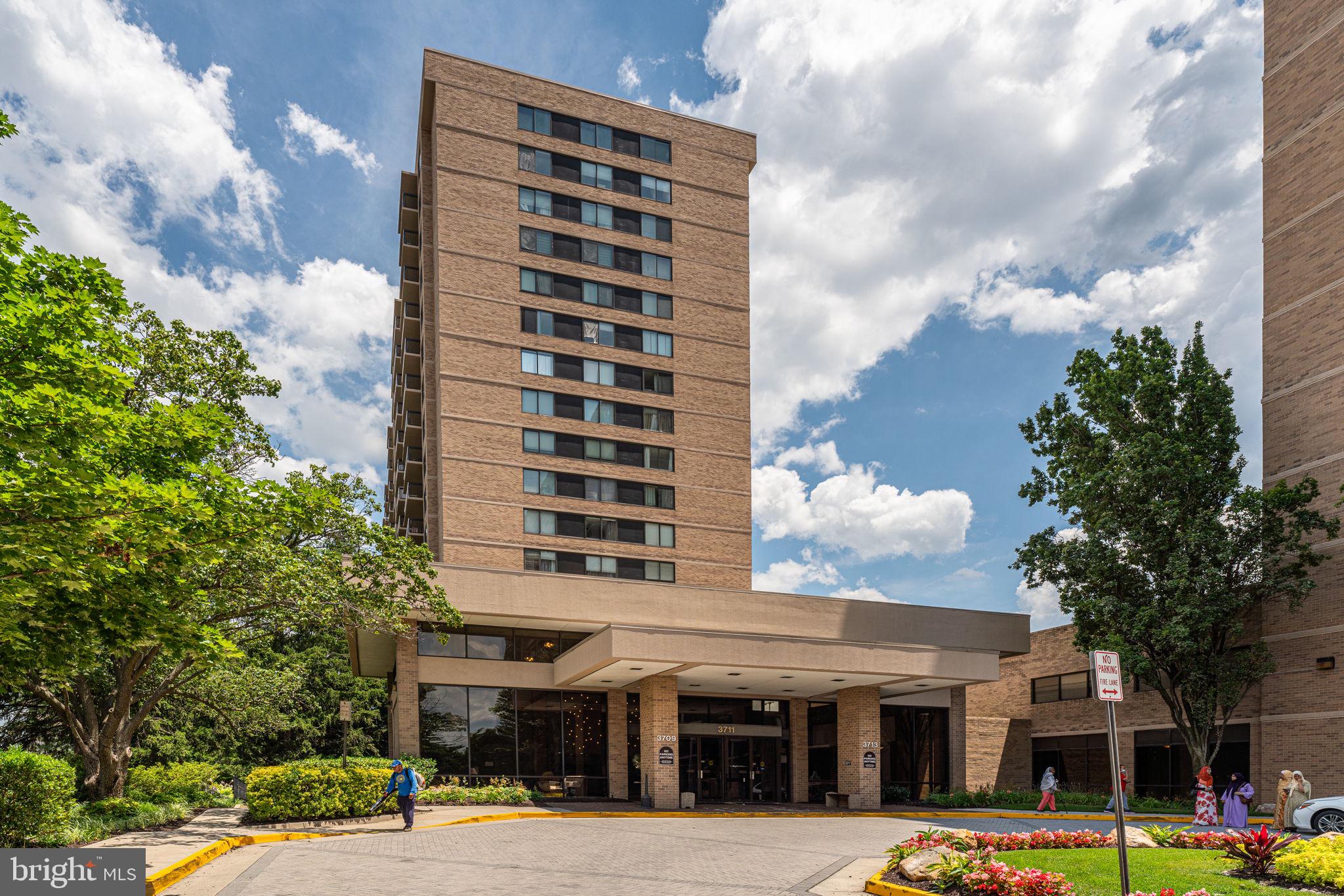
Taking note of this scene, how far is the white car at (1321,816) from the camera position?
1881 centimetres

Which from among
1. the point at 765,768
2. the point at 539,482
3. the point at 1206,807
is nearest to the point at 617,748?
the point at 765,768

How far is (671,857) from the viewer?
16.6 meters

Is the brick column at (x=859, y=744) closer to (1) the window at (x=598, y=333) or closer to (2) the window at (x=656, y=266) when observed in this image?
(1) the window at (x=598, y=333)

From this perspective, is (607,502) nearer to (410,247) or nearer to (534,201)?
(534,201)

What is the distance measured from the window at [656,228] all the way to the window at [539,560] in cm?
1663

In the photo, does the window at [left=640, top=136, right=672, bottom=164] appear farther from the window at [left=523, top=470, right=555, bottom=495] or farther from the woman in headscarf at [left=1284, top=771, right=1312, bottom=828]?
the woman in headscarf at [left=1284, top=771, right=1312, bottom=828]

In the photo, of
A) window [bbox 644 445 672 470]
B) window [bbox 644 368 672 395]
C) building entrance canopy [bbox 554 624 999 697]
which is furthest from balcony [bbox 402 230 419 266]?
building entrance canopy [bbox 554 624 999 697]

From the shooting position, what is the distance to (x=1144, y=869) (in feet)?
42.3

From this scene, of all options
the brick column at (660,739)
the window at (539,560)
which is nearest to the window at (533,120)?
the window at (539,560)

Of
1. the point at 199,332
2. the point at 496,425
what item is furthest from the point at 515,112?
the point at 199,332

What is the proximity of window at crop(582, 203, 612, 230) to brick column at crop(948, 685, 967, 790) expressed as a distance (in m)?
26.7

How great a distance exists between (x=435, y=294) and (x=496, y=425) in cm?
683

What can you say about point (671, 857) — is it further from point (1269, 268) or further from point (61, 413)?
point (1269, 268)

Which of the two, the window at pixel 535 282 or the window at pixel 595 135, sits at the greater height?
the window at pixel 595 135
